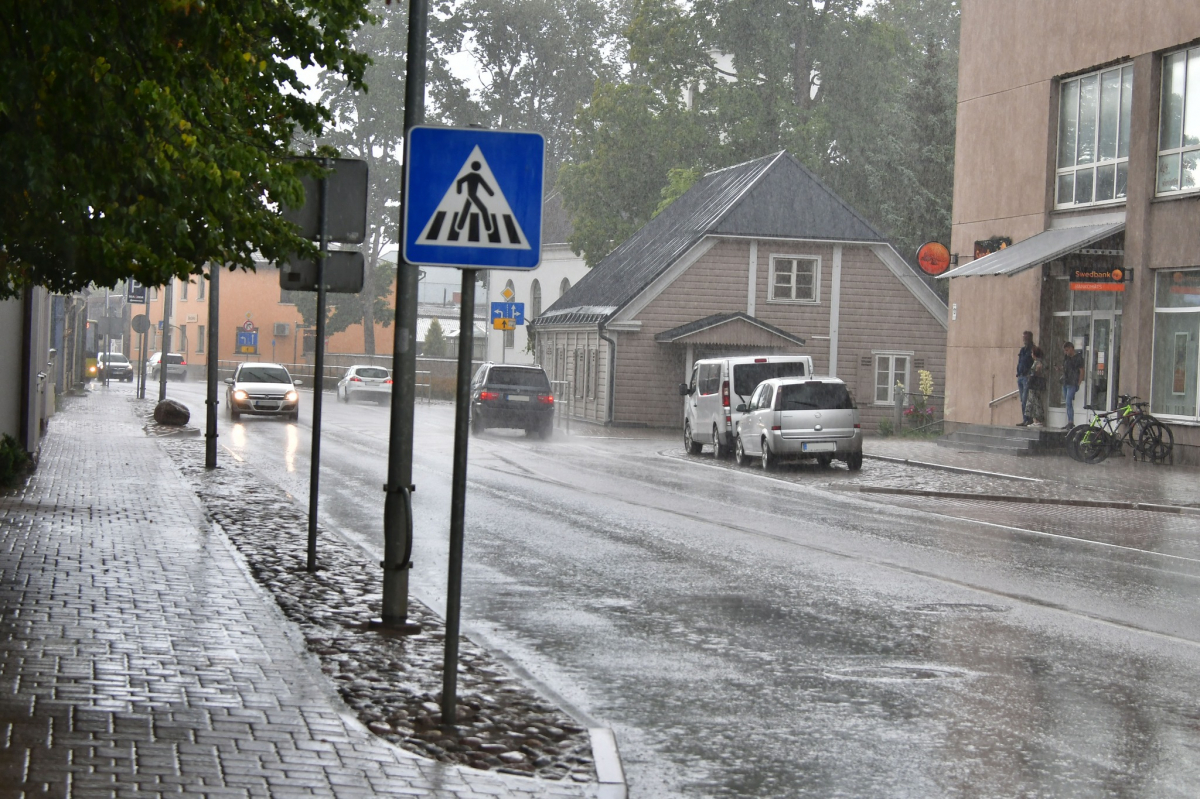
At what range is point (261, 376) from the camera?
40.3 m

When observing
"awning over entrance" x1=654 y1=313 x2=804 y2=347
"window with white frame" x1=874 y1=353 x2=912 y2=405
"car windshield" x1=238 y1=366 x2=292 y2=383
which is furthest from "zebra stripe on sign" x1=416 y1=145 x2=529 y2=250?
"window with white frame" x1=874 y1=353 x2=912 y2=405

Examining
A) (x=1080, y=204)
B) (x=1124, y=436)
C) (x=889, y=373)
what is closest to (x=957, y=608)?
(x=1124, y=436)

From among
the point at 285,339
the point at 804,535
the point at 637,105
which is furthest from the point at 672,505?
the point at 285,339

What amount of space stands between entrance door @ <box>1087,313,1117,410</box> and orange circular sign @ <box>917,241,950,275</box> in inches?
182

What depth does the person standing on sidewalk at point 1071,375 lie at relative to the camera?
2992 cm

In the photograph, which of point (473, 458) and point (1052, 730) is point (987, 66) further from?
point (1052, 730)

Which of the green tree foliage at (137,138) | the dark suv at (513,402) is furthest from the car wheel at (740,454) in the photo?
the green tree foliage at (137,138)

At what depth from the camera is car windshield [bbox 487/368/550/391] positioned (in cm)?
3528

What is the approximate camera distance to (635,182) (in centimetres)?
6075

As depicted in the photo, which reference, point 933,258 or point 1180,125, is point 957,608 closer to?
point 1180,125

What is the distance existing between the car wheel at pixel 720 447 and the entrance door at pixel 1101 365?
24.7 feet

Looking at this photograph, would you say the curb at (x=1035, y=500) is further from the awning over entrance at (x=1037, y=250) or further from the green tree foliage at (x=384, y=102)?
the green tree foliage at (x=384, y=102)

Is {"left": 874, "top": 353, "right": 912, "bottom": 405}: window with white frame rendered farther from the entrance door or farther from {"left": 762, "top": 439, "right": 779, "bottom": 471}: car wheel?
{"left": 762, "top": 439, "right": 779, "bottom": 471}: car wheel

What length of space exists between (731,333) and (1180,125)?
18210 mm
